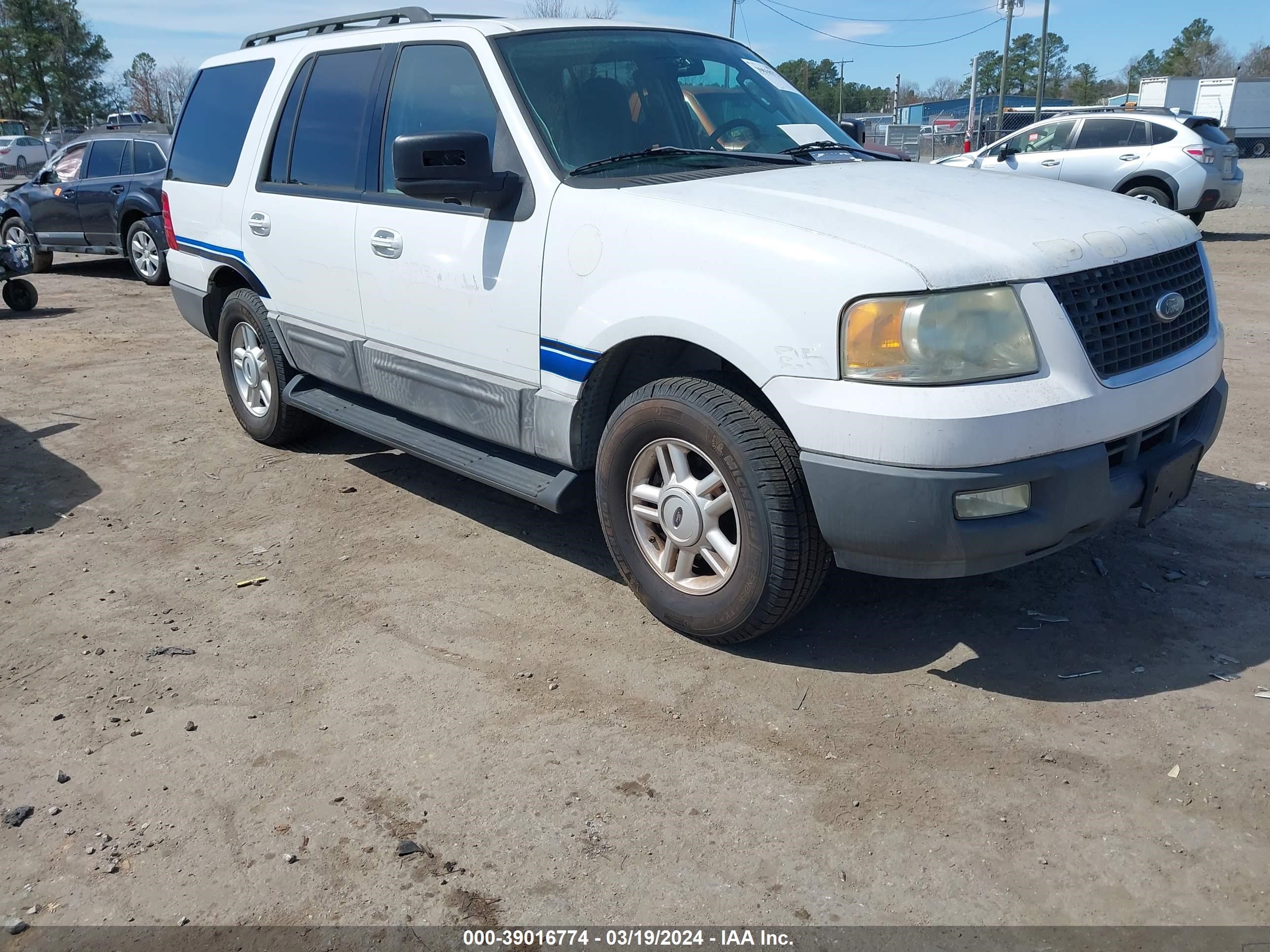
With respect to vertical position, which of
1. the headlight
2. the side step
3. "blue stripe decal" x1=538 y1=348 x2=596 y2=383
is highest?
the headlight

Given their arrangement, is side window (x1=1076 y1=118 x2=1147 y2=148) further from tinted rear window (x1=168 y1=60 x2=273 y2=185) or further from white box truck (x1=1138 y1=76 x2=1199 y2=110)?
white box truck (x1=1138 y1=76 x2=1199 y2=110)

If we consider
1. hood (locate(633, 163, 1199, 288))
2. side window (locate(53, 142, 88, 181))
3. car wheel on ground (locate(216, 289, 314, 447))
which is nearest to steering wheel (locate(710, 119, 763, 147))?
hood (locate(633, 163, 1199, 288))

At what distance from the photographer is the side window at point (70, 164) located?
13.0 metres

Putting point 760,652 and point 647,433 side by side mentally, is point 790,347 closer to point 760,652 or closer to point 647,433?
point 647,433

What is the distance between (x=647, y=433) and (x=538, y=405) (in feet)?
1.77

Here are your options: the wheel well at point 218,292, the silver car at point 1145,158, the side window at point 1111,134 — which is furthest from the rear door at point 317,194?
the side window at point 1111,134

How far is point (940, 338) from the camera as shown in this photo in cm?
285

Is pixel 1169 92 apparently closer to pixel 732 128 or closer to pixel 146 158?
pixel 146 158

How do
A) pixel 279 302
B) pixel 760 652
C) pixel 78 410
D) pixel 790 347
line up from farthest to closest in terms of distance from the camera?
1. pixel 78 410
2. pixel 279 302
3. pixel 760 652
4. pixel 790 347

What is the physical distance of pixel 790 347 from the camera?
300 centimetres

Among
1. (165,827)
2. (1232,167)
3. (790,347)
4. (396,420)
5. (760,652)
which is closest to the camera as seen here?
(165,827)

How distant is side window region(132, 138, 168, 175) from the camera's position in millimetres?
12578

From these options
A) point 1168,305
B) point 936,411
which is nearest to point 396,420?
point 936,411

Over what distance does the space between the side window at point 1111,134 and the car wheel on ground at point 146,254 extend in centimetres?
1254
